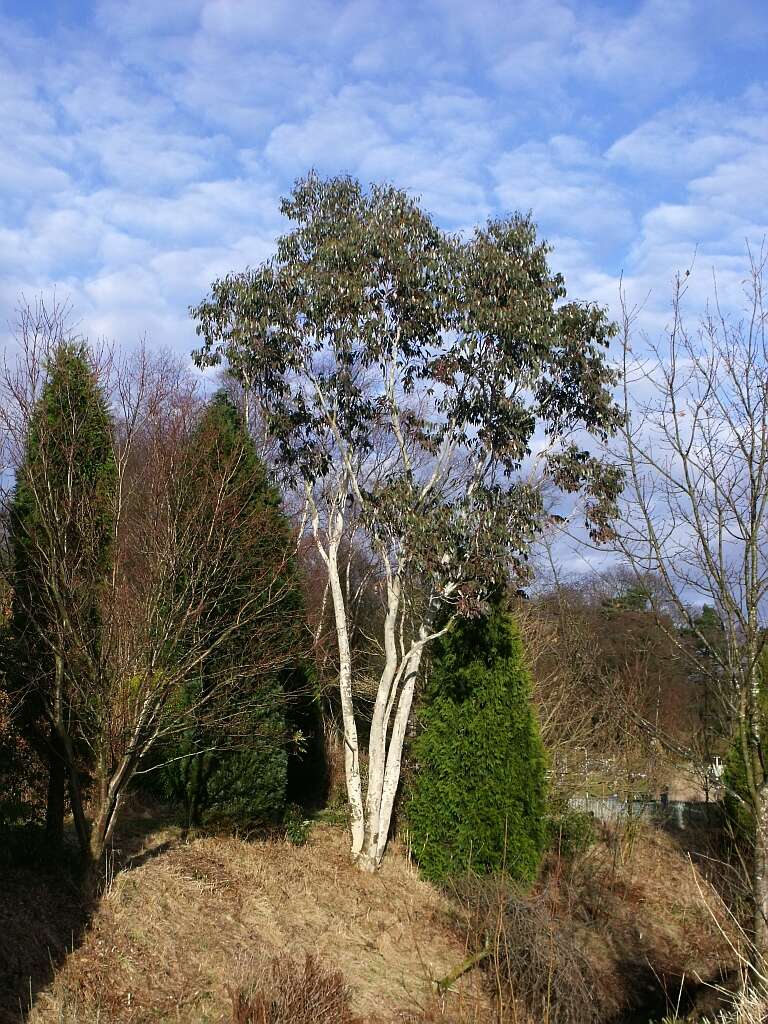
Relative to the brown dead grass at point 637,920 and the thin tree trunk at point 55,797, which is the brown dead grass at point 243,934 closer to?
the thin tree trunk at point 55,797

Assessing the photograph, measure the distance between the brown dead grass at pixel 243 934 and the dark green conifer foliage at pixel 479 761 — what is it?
74 centimetres

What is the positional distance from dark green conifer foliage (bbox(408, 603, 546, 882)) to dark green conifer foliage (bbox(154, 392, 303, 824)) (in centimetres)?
210

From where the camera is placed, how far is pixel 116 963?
7492mm

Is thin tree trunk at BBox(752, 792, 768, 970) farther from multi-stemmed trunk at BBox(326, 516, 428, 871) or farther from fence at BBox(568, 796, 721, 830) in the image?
fence at BBox(568, 796, 721, 830)

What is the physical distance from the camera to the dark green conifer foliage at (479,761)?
11.3m

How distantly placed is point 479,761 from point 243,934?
159 inches

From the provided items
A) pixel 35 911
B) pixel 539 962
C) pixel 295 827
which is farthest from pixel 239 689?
pixel 539 962

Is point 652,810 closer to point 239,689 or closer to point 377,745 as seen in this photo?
point 377,745

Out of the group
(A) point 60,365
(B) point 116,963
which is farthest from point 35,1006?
(A) point 60,365

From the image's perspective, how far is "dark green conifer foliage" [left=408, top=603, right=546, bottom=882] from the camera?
37.1ft

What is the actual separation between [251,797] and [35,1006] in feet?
13.9

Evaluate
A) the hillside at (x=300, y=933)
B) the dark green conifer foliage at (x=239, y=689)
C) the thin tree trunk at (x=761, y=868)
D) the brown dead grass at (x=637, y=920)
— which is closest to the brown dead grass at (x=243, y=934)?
the hillside at (x=300, y=933)

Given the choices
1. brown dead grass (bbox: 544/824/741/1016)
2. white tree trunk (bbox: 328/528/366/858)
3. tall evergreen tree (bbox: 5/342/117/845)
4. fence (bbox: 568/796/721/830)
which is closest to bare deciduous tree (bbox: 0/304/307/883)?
tall evergreen tree (bbox: 5/342/117/845)

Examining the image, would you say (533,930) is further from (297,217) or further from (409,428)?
(297,217)
